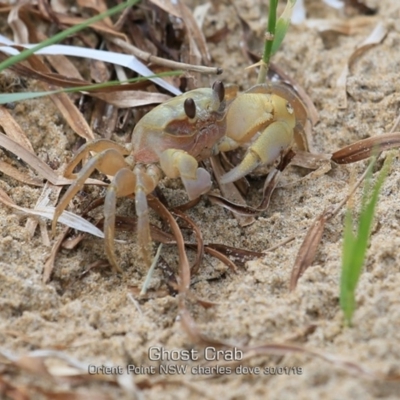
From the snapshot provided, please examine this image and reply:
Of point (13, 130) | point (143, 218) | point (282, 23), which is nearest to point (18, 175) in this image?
point (13, 130)

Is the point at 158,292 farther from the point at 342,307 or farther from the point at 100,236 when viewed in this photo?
the point at 342,307

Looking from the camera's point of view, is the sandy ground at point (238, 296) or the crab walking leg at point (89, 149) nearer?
the sandy ground at point (238, 296)

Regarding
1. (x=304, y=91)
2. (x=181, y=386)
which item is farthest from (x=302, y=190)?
(x=181, y=386)

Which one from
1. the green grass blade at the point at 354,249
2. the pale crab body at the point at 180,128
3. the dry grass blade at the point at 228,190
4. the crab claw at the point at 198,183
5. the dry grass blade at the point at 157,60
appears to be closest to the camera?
the green grass blade at the point at 354,249

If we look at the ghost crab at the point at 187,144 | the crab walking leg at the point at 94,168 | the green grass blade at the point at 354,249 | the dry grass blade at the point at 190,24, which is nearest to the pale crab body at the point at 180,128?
the ghost crab at the point at 187,144

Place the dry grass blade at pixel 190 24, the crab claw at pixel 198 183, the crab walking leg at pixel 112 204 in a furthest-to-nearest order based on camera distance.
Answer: the dry grass blade at pixel 190 24 < the crab claw at pixel 198 183 < the crab walking leg at pixel 112 204

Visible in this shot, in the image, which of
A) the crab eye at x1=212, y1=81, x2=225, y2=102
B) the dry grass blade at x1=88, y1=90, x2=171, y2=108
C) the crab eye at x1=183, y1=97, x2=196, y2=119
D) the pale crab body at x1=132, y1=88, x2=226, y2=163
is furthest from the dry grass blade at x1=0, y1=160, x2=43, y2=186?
the crab eye at x1=212, y1=81, x2=225, y2=102

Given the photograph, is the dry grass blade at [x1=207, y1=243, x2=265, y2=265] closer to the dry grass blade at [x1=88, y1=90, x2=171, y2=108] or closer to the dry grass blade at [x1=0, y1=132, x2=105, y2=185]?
the dry grass blade at [x1=0, y1=132, x2=105, y2=185]

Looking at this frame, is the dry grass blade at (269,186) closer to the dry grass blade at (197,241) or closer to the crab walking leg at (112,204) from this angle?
the dry grass blade at (197,241)
